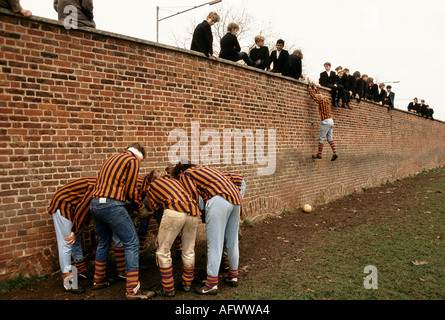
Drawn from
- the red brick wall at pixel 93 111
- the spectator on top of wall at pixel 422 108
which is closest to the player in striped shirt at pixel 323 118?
the red brick wall at pixel 93 111

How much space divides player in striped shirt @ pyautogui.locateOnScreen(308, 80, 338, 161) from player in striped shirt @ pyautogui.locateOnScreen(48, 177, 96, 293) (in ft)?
25.8

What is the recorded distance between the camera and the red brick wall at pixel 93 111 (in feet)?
14.3

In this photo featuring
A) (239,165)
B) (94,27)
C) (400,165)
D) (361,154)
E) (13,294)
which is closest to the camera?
(13,294)

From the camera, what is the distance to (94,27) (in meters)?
5.45

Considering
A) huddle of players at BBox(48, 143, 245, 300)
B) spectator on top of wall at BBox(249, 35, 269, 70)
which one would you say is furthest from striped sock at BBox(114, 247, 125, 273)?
spectator on top of wall at BBox(249, 35, 269, 70)

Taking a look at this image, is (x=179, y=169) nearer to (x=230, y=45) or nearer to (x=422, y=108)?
(x=230, y=45)

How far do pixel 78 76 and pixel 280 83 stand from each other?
5906 mm

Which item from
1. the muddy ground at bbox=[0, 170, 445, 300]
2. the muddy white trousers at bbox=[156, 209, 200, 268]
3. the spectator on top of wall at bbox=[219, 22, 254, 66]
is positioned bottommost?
the muddy ground at bbox=[0, 170, 445, 300]

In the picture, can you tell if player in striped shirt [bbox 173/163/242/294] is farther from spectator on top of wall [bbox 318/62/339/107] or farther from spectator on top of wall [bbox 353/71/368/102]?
spectator on top of wall [bbox 353/71/368/102]

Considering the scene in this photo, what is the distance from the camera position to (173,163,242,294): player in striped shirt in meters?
4.29

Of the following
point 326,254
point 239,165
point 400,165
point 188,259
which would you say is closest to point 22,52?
point 188,259

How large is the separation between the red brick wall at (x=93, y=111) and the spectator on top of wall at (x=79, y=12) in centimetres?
37

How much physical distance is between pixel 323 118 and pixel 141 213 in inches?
313

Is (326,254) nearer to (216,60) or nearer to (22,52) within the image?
(216,60)
